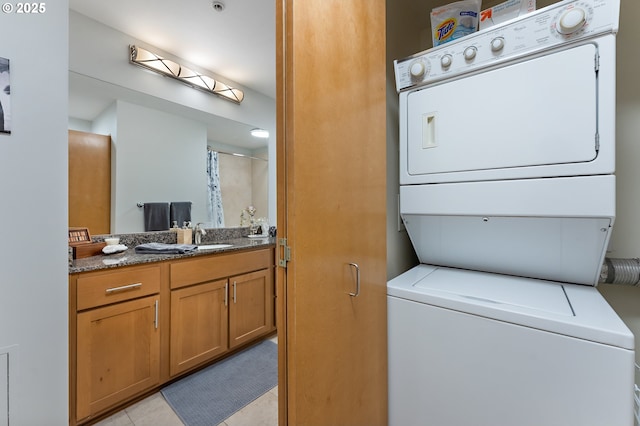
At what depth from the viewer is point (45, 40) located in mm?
1208

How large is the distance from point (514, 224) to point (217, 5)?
2.39 metres

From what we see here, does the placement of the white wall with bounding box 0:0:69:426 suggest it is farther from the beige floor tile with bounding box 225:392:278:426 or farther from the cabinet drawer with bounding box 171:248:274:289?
the beige floor tile with bounding box 225:392:278:426

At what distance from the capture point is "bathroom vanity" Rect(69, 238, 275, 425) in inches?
60.0

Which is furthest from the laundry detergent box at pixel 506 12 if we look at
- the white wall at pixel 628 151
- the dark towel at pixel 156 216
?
the dark towel at pixel 156 216

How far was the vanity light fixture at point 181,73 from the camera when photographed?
2256 millimetres

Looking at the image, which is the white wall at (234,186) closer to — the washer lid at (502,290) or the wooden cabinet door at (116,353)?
the wooden cabinet door at (116,353)

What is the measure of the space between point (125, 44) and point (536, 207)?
3.06 metres

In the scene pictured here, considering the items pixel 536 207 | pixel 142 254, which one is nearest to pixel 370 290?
pixel 536 207

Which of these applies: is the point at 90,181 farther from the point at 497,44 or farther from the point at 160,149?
the point at 497,44

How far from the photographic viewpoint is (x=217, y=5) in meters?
1.96

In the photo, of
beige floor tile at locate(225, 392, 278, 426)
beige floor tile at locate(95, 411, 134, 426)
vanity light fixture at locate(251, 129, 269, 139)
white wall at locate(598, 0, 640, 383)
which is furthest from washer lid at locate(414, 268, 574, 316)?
vanity light fixture at locate(251, 129, 269, 139)

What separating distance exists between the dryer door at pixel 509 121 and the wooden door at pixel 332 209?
241mm

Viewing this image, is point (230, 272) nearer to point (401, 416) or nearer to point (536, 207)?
point (401, 416)

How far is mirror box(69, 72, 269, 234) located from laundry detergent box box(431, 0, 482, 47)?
7.73ft
